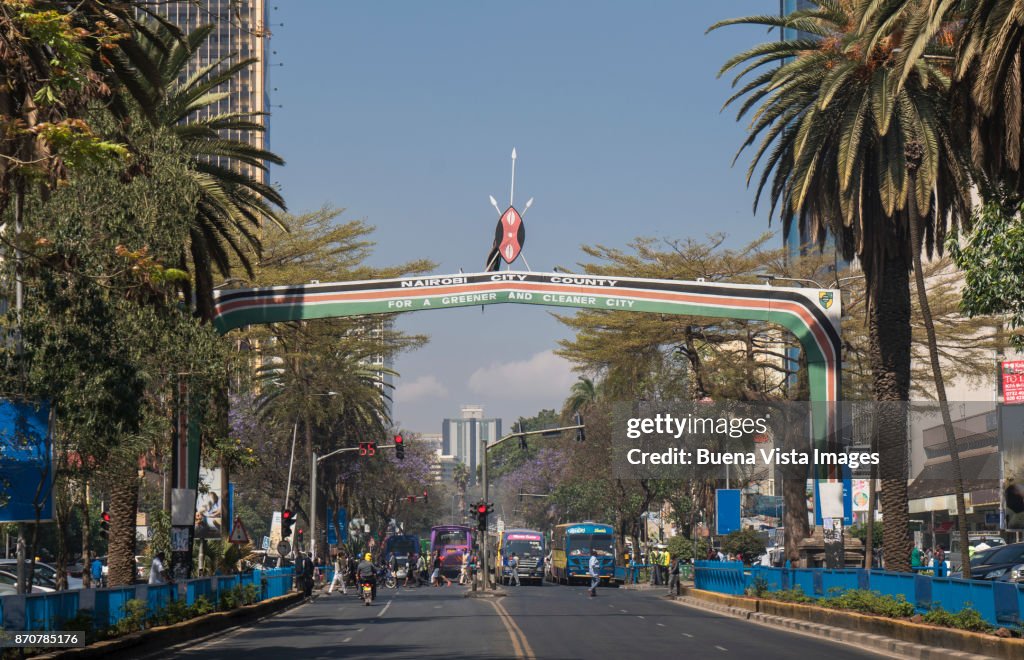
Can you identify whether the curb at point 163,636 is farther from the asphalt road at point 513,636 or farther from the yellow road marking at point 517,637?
the yellow road marking at point 517,637

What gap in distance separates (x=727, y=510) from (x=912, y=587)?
92.0 ft

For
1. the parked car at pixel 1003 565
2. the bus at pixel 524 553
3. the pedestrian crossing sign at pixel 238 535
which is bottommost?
the bus at pixel 524 553

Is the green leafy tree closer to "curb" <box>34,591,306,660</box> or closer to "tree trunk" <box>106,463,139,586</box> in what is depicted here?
"curb" <box>34,591,306,660</box>

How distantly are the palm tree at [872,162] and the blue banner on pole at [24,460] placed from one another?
18712mm

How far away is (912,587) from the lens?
26.3 meters

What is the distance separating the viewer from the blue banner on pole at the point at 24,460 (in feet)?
65.4

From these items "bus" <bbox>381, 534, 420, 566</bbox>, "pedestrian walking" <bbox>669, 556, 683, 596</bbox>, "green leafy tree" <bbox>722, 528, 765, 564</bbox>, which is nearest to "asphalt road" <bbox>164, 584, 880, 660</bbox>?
"pedestrian walking" <bbox>669, 556, 683, 596</bbox>

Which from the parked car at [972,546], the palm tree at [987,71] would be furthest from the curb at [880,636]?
the palm tree at [987,71]

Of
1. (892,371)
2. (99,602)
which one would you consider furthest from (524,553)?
(99,602)

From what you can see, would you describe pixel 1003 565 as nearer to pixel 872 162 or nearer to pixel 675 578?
pixel 872 162

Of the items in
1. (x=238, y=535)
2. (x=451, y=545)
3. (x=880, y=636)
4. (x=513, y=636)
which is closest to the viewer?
(x=880, y=636)

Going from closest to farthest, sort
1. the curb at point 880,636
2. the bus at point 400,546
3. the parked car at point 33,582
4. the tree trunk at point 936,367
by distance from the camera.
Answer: the curb at point 880,636
the tree trunk at point 936,367
the parked car at point 33,582
the bus at point 400,546

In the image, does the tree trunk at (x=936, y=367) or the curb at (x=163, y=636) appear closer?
the curb at (x=163, y=636)

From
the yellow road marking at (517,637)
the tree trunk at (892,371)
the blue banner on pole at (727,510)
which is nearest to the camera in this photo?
the yellow road marking at (517,637)
